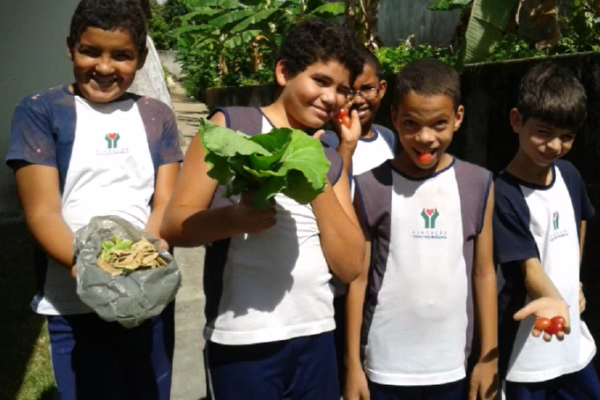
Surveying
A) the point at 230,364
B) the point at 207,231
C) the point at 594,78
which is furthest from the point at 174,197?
the point at 594,78

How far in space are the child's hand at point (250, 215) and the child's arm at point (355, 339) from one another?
2.32 feet

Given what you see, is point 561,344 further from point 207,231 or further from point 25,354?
point 25,354

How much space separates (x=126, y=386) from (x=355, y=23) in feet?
22.2

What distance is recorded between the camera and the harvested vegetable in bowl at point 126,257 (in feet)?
7.23

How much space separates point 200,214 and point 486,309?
123 cm

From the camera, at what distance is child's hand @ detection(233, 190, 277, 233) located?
2.08 m

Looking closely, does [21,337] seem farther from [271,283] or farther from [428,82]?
[428,82]

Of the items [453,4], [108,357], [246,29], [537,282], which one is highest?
[453,4]

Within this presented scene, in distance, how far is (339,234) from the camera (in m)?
2.34

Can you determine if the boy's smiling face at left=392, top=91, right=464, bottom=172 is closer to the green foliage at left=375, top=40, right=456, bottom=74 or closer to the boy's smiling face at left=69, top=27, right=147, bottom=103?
the boy's smiling face at left=69, top=27, right=147, bottom=103

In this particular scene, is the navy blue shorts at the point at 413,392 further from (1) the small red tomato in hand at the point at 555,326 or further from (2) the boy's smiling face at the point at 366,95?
(2) the boy's smiling face at the point at 366,95

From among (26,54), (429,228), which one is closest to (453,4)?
(26,54)

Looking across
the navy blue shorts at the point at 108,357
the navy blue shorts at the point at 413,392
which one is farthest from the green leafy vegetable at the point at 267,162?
the navy blue shorts at the point at 413,392

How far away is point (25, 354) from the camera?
4.37 metres
